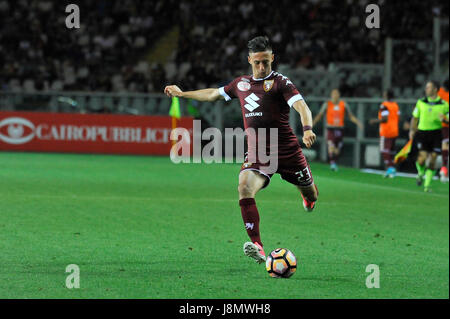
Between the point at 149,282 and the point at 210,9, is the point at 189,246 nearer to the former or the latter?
the point at 149,282

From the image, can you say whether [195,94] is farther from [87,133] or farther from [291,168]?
[87,133]

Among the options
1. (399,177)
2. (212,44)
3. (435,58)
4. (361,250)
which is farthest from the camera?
→ (212,44)

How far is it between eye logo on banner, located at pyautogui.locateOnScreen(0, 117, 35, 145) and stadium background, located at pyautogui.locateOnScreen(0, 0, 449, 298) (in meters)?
0.27

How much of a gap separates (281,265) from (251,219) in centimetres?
80

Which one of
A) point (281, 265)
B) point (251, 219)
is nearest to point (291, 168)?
point (251, 219)

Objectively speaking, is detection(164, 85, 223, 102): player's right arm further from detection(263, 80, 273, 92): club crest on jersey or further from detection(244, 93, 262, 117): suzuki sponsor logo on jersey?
detection(263, 80, 273, 92): club crest on jersey

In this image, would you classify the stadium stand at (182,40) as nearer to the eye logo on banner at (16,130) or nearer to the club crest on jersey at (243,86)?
the eye logo on banner at (16,130)

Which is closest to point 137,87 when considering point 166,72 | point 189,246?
point 166,72

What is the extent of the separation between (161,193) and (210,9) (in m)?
19.2

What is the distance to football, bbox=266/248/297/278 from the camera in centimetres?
739

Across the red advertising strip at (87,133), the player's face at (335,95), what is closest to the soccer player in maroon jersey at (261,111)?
the player's face at (335,95)

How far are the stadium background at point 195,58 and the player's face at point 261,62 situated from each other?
33.7 feet

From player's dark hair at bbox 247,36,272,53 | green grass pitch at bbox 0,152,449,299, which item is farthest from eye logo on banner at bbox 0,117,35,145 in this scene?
player's dark hair at bbox 247,36,272,53

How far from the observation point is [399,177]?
65.5ft
